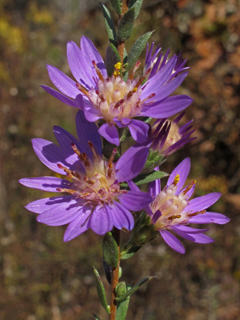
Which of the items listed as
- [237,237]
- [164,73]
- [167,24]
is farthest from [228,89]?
[164,73]

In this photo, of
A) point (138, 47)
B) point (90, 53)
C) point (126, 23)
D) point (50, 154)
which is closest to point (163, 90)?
point (138, 47)

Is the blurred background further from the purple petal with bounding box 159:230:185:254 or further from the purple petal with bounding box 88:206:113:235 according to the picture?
the purple petal with bounding box 88:206:113:235

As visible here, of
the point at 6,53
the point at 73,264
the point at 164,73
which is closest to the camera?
the point at 164,73

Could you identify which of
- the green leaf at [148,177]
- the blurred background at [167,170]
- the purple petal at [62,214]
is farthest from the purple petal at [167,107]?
the blurred background at [167,170]

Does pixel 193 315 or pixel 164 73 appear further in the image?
pixel 193 315

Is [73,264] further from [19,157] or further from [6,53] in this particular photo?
[6,53]

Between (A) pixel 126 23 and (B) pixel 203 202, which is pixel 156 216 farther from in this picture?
(A) pixel 126 23

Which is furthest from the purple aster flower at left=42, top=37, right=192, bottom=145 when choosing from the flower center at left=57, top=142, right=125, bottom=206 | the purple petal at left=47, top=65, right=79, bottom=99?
the flower center at left=57, top=142, right=125, bottom=206
